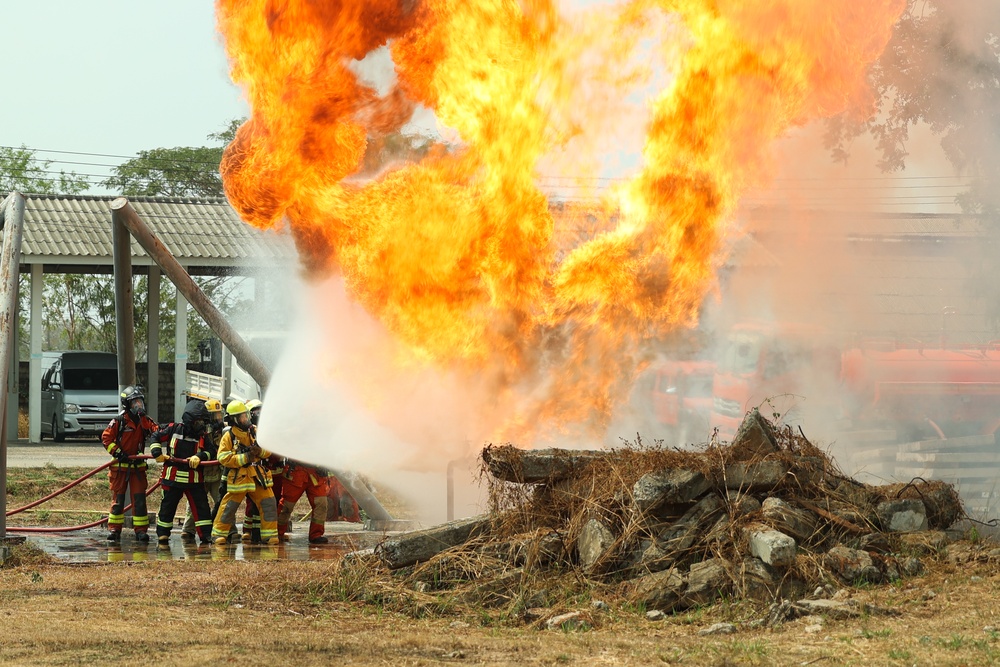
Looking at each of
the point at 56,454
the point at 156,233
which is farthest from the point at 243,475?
the point at 156,233

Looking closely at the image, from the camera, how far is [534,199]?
41.4 feet

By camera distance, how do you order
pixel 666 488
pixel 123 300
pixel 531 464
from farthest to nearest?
pixel 123 300 < pixel 531 464 < pixel 666 488

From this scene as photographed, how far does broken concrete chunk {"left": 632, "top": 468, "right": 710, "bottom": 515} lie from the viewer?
9.38 meters

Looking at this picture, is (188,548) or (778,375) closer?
(188,548)

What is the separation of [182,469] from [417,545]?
4.93m

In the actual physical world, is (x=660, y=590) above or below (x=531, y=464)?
below

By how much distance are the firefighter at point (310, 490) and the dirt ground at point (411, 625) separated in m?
3.12

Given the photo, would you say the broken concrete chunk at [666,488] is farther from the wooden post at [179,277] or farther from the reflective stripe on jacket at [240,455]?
the wooden post at [179,277]

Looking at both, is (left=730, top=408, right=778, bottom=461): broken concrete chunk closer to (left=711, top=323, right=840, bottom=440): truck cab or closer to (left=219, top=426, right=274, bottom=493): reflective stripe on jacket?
(left=219, top=426, right=274, bottom=493): reflective stripe on jacket

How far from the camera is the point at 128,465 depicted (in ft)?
45.4

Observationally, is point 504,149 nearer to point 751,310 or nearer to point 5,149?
point 751,310

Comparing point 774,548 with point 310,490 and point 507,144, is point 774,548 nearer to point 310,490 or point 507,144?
point 507,144

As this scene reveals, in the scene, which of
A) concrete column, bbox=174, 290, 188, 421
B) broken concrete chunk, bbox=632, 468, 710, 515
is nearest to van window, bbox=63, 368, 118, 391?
concrete column, bbox=174, 290, 188, 421

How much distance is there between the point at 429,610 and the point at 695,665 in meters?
2.60
